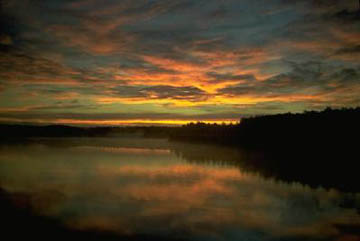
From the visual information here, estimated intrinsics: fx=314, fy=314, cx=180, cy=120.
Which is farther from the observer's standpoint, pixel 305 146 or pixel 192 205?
pixel 305 146

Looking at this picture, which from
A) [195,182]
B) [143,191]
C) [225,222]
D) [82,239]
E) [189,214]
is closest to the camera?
[82,239]

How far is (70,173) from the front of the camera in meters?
33.4

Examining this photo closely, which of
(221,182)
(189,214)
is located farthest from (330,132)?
(189,214)

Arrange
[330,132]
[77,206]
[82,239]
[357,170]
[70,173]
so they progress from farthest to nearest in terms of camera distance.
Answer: [330,132] → [357,170] → [70,173] → [77,206] → [82,239]

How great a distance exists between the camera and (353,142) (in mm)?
68625

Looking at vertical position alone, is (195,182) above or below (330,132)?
below

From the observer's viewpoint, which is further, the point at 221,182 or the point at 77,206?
the point at 221,182

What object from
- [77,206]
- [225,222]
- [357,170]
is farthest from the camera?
[357,170]

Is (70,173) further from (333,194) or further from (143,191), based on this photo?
(333,194)

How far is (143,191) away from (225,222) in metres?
9.56

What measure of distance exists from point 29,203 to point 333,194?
2207 cm

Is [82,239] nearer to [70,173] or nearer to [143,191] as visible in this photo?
[143,191]

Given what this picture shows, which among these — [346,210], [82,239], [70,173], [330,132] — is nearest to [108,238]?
[82,239]

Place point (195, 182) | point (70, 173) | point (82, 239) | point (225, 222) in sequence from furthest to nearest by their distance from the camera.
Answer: point (70, 173), point (195, 182), point (225, 222), point (82, 239)
